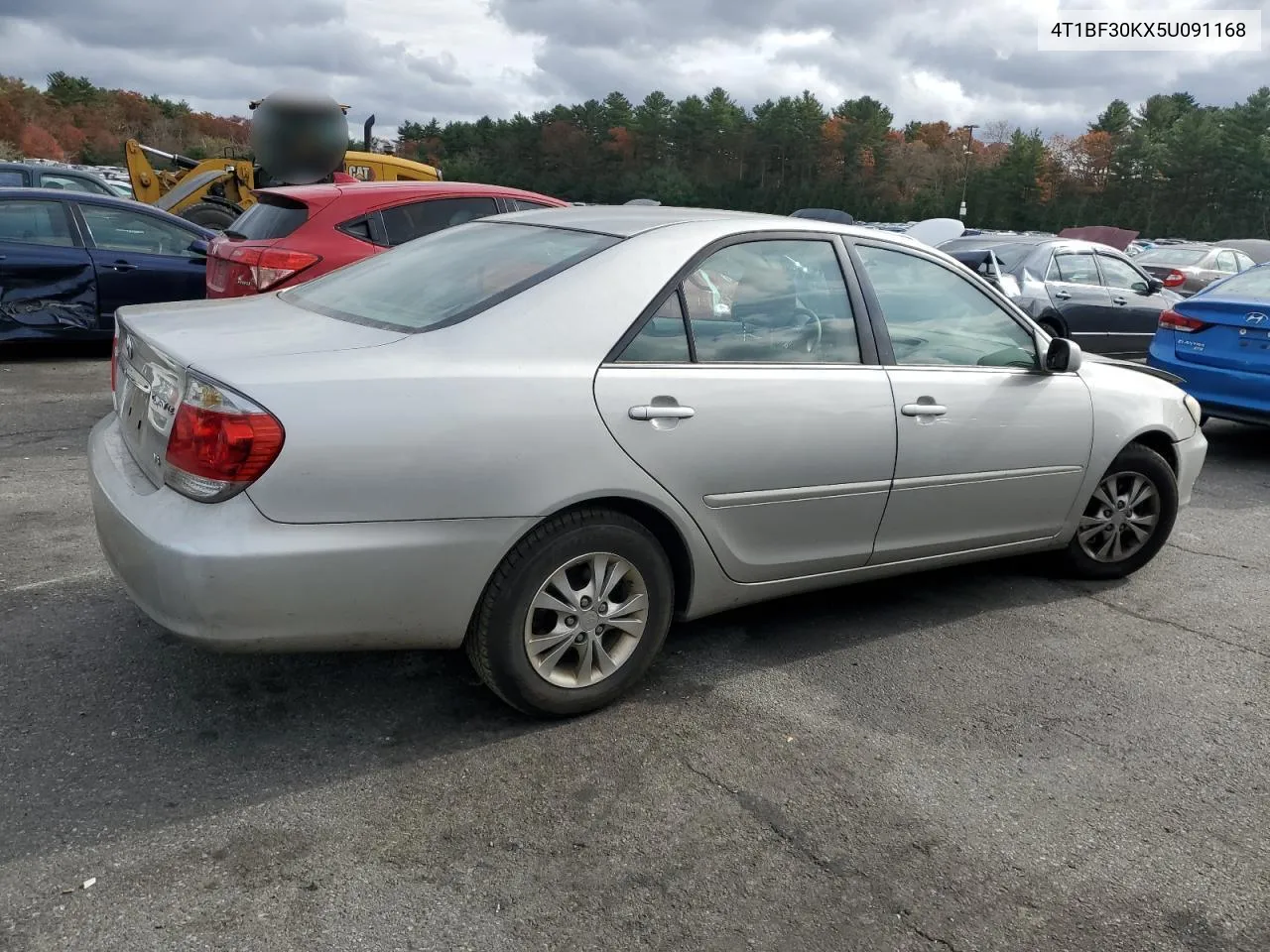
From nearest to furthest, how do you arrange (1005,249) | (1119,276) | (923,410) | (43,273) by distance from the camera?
(923,410) < (43,273) < (1005,249) < (1119,276)

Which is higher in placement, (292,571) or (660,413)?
(660,413)

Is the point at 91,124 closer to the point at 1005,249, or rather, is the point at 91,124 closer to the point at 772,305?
the point at 1005,249

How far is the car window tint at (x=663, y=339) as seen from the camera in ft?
10.8

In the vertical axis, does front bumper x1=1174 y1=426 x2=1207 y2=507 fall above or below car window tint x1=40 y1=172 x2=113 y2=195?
below

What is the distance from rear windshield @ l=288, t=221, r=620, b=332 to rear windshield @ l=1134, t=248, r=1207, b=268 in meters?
17.8

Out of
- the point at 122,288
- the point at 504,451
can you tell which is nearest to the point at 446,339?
the point at 504,451

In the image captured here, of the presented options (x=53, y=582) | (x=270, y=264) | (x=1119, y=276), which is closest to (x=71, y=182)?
(x=270, y=264)

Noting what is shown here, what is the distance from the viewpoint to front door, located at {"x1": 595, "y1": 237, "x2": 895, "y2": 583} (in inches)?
128

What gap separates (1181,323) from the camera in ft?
25.8

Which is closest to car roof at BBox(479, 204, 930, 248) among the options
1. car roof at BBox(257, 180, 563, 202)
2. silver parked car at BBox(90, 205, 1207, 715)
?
silver parked car at BBox(90, 205, 1207, 715)

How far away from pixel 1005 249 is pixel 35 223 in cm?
940

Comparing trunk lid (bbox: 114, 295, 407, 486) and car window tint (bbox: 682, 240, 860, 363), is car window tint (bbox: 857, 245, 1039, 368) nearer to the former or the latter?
car window tint (bbox: 682, 240, 860, 363)

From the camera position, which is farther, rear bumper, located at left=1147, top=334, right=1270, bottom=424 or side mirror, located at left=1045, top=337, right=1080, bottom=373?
rear bumper, located at left=1147, top=334, right=1270, bottom=424

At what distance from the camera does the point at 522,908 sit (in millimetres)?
2426
